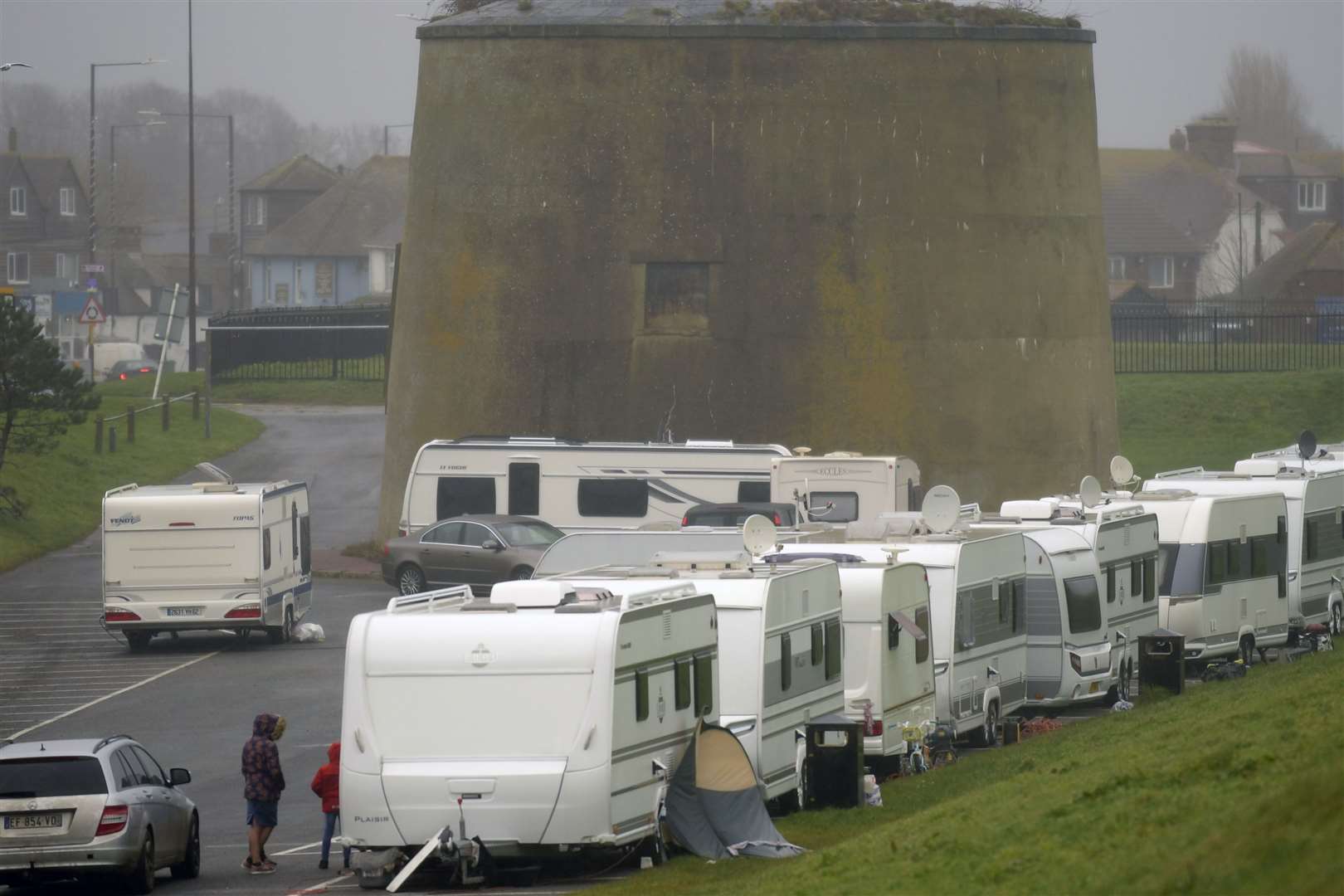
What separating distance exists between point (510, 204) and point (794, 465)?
8738 mm

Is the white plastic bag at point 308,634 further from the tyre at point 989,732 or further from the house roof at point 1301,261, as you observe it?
the house roof at point 1301,261

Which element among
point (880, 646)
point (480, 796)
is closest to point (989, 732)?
point (880, 646)

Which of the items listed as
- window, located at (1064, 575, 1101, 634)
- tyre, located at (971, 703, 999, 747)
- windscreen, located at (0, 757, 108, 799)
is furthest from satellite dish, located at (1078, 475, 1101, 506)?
windscreen, located at (0, 757, 108, 799)

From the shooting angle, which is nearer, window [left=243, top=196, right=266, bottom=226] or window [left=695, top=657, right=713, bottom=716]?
window [left=695, top=657, right=713, bottom=716]

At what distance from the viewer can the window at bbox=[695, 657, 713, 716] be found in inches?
667

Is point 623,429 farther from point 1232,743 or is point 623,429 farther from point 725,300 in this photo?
point 1232,743

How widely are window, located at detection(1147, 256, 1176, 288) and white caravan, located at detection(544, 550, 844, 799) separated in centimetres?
9614

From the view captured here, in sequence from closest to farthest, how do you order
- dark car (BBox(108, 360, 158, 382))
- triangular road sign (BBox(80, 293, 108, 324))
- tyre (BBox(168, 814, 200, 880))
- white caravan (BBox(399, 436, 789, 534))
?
tyre (BBox(168, 814, 200, 880)), white caravan (BBox(399, 436, 789, 534)), triangular road sign (BBox(80, 293, 108, 324)), dark car (BBox(108, 360, 158, 382))

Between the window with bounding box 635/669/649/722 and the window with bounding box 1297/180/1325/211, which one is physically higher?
the window with bounding box 1297/180/1325/211

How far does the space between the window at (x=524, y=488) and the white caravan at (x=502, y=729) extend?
19978 millimetres

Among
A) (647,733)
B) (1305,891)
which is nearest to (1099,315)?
(647,733)

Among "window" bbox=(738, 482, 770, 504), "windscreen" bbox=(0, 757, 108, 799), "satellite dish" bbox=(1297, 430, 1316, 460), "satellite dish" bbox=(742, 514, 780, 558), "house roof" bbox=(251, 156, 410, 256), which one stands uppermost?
"house roof" bbox=(251, 156, 410, 256)

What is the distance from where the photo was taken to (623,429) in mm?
39062

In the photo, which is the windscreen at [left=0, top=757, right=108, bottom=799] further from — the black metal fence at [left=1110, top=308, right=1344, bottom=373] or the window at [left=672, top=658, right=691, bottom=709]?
the black metal fence at [left=1110, top=308, right=1344, bottom=373]
